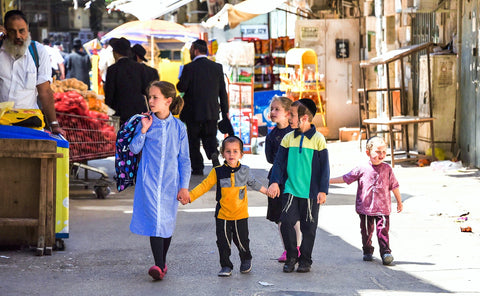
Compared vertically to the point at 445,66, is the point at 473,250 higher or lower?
lower

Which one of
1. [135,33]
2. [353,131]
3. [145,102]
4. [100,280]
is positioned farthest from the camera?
[135,33]

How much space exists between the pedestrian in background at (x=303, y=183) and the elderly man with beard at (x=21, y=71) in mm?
2260

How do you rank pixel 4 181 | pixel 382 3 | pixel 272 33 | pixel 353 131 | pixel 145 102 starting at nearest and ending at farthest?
pixel 4 181 < pixel 145 102 < pixel 382 3 < pixel 353 131 < pixel 272 33

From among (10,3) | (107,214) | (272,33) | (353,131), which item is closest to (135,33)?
(353,131)

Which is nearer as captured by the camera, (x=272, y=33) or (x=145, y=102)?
(x=145, y=102)

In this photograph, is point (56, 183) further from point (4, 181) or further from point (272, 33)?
point (272, 33)

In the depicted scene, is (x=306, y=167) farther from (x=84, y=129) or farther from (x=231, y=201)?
(x=84, y=129)

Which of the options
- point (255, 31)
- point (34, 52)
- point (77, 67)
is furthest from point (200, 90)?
point (255, 31)

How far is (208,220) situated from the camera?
9.22 metres

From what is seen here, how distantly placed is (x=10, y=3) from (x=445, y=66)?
6826 mm

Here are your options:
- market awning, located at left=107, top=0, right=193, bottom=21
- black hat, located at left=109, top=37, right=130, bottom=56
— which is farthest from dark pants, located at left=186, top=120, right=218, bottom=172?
market awning, located at left=107, top=0, right=193, bottom=21

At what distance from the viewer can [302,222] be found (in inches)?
262

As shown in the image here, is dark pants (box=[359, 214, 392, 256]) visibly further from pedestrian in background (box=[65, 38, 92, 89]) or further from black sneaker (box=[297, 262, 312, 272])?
pedestrian in background (box=[65, 38, 92, 89])

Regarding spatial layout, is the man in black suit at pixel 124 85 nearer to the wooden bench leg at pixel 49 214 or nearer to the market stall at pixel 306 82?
the wooden bench leg at pixel 49 214
